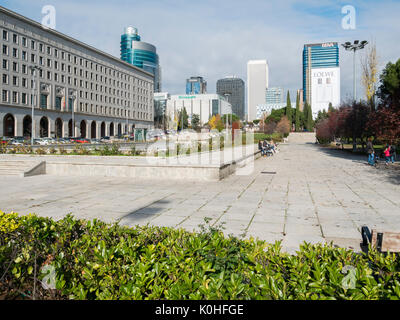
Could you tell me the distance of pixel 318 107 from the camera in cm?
19188

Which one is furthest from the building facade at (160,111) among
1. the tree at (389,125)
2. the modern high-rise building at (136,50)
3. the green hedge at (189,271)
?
the green hedge at (189,271)

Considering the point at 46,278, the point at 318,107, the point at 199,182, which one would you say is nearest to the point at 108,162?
the point at 199,182

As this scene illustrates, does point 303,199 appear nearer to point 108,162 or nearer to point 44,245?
point 44,245

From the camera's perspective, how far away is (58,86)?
66375 millimetres

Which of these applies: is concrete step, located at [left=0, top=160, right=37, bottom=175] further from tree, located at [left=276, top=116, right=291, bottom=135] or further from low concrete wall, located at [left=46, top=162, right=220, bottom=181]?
tree, located at [left=276, top=116, right=291, bottom=135]

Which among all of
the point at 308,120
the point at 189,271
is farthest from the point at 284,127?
the point at 189,271

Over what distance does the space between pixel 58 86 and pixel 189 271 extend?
73.0m

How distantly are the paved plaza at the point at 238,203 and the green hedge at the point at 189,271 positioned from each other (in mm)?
1268

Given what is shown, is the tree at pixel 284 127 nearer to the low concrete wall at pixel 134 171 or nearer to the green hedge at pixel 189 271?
the low concrete wall at pixel 134 171

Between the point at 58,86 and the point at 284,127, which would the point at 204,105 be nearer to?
the point at 284,127

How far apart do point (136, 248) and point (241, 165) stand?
1528cm

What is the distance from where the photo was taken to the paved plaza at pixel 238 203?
626 centimetres

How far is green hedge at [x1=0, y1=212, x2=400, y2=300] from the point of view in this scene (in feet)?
7.28
